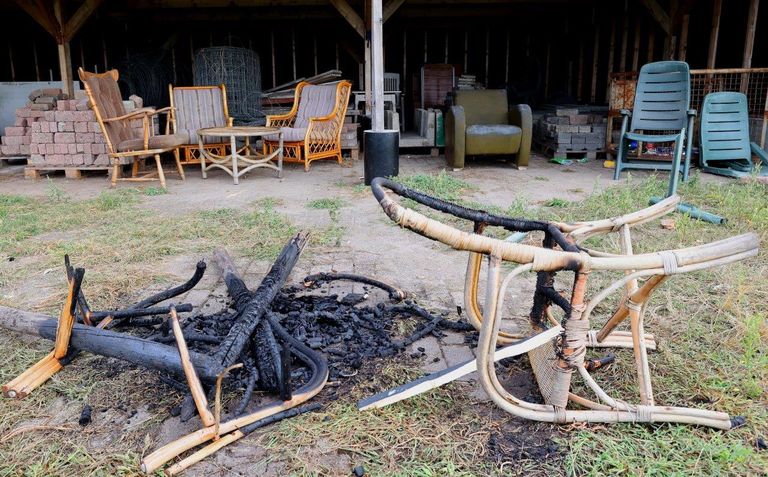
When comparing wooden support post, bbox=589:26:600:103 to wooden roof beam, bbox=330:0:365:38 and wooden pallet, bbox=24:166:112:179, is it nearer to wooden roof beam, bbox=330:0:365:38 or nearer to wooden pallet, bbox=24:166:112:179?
wooden roof beam, bbox=330:0:365:38

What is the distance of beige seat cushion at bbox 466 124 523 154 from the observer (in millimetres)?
6633

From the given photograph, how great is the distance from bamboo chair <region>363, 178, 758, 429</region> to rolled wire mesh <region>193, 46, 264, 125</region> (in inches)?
267

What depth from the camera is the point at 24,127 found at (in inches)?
277

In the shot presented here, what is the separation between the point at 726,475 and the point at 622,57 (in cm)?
883

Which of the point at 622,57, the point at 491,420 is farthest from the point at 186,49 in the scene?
the point at 491,420

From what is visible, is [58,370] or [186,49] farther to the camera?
[186,49]

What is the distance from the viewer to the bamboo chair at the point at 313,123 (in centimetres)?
671

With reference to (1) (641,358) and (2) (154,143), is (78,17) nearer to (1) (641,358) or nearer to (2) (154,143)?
(2) (154,143)

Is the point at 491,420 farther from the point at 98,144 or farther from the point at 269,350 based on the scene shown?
the point at 98,144

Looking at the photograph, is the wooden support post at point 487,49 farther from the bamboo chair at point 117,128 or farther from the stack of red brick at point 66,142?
the stack of red brick at point 66,142

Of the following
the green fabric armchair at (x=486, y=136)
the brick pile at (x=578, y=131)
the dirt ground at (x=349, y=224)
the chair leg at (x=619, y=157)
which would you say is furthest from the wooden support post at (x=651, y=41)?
the chair leg at (x=619, y=157)

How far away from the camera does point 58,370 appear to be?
2041 millimetres

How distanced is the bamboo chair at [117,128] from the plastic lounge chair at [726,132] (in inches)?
228

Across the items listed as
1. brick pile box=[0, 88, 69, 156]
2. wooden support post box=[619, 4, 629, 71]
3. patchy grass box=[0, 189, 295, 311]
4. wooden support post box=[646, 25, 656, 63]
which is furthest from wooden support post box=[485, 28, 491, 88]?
patchy grass box=[0, 189, 295, 311]
